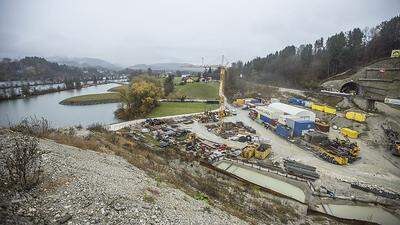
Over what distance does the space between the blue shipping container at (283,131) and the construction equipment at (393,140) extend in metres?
10.3

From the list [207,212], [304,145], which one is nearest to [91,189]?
[207,212]

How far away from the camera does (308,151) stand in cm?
2553

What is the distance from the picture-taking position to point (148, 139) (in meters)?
28.4

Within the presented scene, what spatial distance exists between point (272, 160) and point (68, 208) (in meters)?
19.4

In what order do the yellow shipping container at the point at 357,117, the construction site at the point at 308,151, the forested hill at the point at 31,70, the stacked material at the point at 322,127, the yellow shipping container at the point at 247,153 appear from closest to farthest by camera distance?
the construction site at the point at 308,151
the yellow shipping container at the point at 247,153
the stacked material at the point at 322,127
the yellow shipping container at the point at 357,117
the forested hill at the point at 31,70

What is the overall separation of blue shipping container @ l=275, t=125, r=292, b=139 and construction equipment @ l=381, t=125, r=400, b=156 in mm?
10289

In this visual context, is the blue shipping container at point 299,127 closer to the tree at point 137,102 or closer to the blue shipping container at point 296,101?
the blue shipping container at point 296,101

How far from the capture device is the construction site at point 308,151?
1691 centimetres

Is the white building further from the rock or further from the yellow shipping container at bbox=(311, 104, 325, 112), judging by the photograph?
the rock

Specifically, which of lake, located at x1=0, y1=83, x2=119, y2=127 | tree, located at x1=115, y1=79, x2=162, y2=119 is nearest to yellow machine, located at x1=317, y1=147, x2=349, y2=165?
tree, located at x1=115, y1=79, x2=162, y2=119

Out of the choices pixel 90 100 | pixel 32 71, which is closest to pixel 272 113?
pixel 90 100

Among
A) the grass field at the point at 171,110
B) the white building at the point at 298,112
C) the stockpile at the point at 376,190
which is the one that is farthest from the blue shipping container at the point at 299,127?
the grass field at the point at 171,110

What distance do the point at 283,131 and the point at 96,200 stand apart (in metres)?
27.0

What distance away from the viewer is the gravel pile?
6.63 meters
